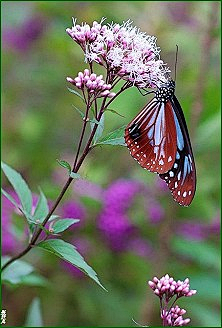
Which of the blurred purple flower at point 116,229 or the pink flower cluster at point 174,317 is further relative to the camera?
the blurred purple flower at point 116,229

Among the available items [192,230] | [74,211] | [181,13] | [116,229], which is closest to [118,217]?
[116,229]

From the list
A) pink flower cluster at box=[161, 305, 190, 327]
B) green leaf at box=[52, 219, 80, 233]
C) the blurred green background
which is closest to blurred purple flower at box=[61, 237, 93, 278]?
the blurred green background

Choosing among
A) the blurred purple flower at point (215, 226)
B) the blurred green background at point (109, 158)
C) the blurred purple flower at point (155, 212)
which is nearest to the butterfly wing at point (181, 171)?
the blurred green background at point (109, 158)

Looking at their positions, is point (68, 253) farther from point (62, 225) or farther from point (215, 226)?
point (215, 226)

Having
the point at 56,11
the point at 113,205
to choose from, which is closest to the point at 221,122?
the point at 113,205

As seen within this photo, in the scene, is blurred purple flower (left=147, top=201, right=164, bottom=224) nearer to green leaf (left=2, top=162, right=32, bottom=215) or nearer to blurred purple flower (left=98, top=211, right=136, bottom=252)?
blurred purple flower (left=98, top=211, right=136, bottom=252)

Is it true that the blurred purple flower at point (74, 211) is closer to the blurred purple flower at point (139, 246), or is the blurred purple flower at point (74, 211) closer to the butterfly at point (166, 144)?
the blurred purple flower at point (139, 246)

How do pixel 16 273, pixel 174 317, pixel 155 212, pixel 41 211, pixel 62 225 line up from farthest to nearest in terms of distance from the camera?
1. pixel 155 212
2. pixel 16 273
3. pixel 41 211
4. pixel 62 225
5. pixel 174 317
